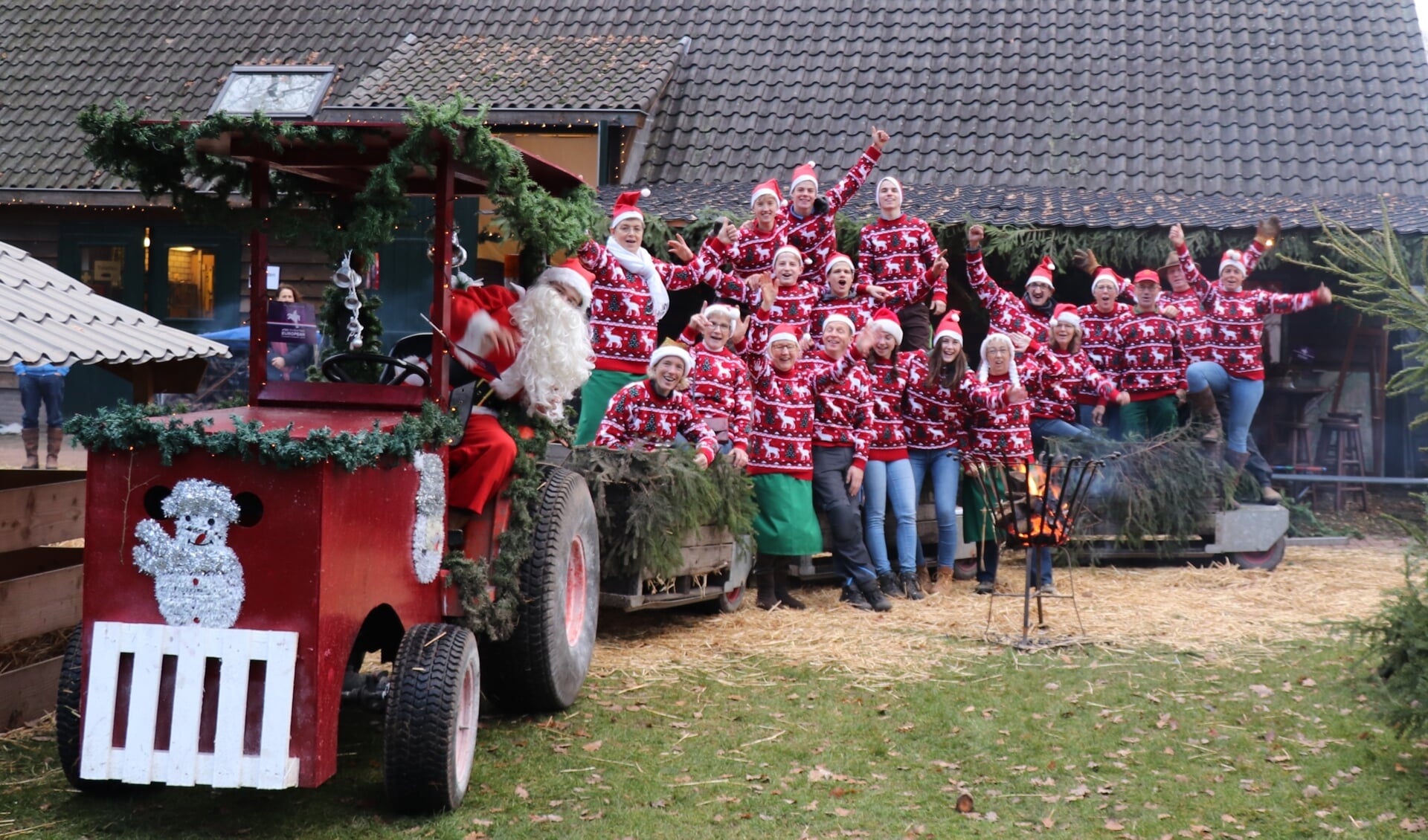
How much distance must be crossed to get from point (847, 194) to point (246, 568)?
21.1ft

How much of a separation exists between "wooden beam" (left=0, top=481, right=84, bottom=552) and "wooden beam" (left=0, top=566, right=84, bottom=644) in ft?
0.52

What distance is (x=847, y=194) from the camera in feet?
32.2

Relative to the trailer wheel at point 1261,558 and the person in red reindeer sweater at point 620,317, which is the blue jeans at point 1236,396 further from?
the person in red reindeer sweater at point 620,317

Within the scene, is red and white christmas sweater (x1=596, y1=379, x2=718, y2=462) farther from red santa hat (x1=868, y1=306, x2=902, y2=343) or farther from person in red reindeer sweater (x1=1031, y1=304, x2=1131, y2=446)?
person in red reindeer sweater (x1=1031, y1=304, x2=1131, y2=446)

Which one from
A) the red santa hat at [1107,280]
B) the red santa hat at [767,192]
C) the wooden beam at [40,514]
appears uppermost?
the red santa hat at [767,192]

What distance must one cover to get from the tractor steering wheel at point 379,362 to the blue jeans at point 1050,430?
18.0 ft

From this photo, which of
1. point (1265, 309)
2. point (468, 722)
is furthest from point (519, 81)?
point (468, 722)

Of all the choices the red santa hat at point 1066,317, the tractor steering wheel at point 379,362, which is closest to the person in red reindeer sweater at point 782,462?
the red santa hat at point 1066,317

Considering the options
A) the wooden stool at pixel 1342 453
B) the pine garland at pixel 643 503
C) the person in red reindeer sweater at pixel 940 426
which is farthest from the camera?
the wooden stool at pixel 1342 453

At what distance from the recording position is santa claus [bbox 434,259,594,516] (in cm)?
541

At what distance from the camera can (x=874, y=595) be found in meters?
8.59

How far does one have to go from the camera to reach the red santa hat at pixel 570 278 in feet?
18.7

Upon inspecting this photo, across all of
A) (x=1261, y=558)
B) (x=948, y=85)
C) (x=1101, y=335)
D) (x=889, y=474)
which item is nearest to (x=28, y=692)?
(x=889, y=474)

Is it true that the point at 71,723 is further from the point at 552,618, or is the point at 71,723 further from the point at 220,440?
the point at 552,618
